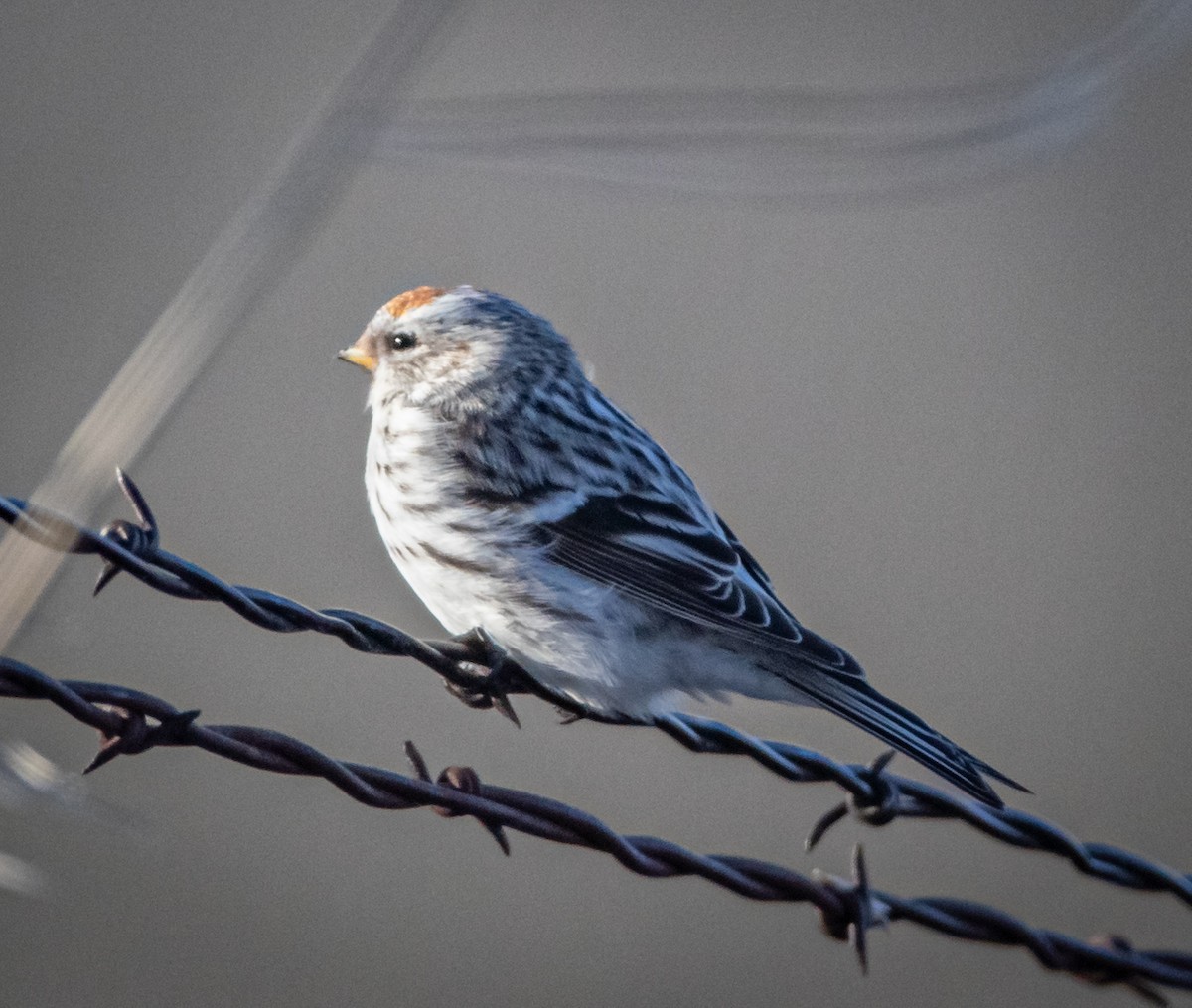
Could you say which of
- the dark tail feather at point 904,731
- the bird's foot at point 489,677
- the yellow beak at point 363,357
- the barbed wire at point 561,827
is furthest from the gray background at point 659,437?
the barbed wire at point 561,827

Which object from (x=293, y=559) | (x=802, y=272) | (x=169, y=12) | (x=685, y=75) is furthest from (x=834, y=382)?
(x=169, y=12)

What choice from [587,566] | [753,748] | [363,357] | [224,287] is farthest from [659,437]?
[224,287]

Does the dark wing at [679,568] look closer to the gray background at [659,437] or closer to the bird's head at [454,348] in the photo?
the bird's head at [454,348]

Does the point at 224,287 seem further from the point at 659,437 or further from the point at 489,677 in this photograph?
the point at 659,437

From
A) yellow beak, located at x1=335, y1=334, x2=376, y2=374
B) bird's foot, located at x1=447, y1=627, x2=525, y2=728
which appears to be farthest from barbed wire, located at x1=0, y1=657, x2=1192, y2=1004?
yellow beak, located at x1=335, y1=334, x2=376, y2=374

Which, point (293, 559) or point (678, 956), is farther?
point (678, 956)

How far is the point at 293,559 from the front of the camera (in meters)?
5.71

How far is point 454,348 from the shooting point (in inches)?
144

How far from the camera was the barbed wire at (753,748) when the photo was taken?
6.14 feet

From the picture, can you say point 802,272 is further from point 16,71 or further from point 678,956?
point 16,71

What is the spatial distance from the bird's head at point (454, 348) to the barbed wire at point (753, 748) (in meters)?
1.19

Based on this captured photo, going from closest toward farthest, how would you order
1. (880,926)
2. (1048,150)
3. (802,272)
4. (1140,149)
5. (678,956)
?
(880,926) → (1048,150) → (678,956) → (802,272) → (1140,149)

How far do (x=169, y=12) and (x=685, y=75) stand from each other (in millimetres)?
3030

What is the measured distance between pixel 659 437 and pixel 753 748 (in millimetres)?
4004
